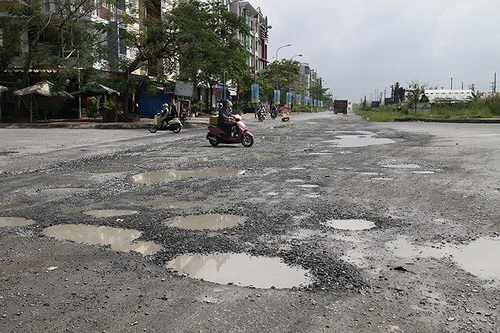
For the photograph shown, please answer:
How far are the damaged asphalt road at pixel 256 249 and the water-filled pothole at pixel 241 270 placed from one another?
0.04 metres

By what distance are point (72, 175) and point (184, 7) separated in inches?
963

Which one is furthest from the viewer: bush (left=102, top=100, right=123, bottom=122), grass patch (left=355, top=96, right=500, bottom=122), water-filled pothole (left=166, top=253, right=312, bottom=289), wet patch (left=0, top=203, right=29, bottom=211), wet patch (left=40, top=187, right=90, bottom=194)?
grass patch (left=355, top=96, right=500, bottom=122)

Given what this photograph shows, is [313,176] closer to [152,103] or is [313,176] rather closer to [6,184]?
[6,184]

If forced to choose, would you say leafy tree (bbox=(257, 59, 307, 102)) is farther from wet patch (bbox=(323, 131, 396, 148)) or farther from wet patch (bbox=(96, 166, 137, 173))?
wet patch (bbox=(96, 166, 137, 173))

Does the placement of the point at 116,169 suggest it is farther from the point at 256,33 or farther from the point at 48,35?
the point at 256,33

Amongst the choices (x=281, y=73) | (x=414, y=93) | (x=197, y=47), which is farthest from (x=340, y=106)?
(x=197, y=47)

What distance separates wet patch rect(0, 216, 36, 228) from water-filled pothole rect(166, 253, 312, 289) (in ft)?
6.96

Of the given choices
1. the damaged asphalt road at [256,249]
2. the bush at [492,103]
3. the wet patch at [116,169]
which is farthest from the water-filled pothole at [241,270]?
the bush at [492,103]

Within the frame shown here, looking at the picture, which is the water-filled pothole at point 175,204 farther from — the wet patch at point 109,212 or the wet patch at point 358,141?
the wet patch at point 358,141

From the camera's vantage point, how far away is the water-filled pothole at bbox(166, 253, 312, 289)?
3475 millimetres

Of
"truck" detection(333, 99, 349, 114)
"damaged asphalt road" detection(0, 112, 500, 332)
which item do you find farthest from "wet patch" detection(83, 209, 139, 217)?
"truck" detection(333, 99, 349, 114)

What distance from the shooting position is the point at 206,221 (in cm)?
533

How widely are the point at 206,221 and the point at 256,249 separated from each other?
1.20 meters

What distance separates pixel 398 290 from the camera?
329 centimetres
